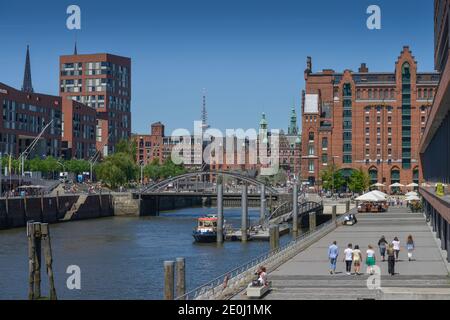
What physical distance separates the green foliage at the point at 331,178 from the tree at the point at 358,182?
7.01ft

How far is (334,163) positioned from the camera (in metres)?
140

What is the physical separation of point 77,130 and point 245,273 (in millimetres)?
146154

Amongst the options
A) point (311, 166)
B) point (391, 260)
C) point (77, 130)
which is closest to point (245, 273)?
point (391, 260)

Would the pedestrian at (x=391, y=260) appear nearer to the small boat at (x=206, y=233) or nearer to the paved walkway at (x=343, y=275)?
the paved walkway at (x=343, y=275)

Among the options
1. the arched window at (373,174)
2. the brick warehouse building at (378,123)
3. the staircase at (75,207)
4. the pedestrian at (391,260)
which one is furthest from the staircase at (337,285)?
the arched window at (373,174)

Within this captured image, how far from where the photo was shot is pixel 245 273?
3491cm

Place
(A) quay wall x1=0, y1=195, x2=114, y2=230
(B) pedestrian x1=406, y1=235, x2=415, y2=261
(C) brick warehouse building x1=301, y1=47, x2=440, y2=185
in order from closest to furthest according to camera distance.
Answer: (B) pedestrian x1=406, y1=235, x2=415, y2=261
(A) quay wall x1=0, y1=195, x2=114, y2=230
(C) brick warehouse building x1=301, y1=47, x2=440, y2=185

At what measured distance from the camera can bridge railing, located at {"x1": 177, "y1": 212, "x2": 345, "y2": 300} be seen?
1153 inches

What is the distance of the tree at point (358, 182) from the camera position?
12962 cm

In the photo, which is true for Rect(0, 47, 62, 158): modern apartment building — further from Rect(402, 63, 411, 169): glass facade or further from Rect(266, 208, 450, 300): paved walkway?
Rect(266, 208, 450, 300): paved walkway

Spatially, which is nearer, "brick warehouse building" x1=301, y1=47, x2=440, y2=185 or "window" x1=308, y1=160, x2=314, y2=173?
"brick warehouse building" x1=301, y1=47, x2=440, y2=185

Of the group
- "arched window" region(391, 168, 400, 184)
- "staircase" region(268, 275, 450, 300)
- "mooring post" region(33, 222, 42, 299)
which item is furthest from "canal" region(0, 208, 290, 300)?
"arched window" region(391, 168, 400, 184)
